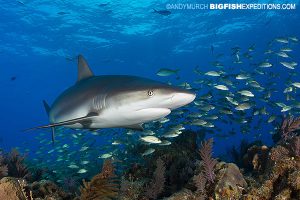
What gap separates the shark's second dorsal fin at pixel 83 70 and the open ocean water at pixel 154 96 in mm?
37

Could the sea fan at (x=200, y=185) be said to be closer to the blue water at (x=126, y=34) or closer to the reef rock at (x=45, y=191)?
the reef rock at (x=45, y=191)

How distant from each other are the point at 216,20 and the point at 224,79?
2752cm

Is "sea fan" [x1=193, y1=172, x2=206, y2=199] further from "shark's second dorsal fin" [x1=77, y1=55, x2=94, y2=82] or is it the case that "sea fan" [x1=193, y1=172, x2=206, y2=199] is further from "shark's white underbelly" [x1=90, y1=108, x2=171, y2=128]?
"shark's second dorsal fin" [x1=77, y1=55, x2=94, y2=82]

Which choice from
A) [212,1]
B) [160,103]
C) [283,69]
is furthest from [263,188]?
[283,69]

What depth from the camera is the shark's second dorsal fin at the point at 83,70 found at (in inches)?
282

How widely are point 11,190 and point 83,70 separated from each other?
3.85 meters

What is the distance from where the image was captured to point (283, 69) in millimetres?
63031

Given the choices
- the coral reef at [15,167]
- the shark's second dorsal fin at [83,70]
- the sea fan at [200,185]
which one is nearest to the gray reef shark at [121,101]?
the shark's second dorsal fin at [83,70]

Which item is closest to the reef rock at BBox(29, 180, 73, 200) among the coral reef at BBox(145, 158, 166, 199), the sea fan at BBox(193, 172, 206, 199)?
the coral reef at BBox(145, 158, 166, 199)

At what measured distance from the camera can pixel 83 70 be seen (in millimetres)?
7234

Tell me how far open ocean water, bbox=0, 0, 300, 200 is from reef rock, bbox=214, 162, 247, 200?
0.05 feet

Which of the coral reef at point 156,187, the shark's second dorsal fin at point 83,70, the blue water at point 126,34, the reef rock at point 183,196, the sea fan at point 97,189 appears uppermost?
the blue water at point 126,34

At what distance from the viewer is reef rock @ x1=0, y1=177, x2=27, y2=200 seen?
386cm

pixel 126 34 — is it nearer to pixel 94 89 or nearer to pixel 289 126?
pixel 289 126
